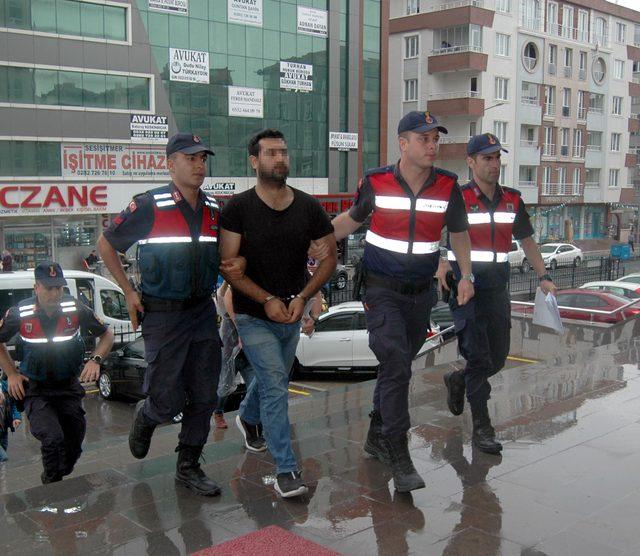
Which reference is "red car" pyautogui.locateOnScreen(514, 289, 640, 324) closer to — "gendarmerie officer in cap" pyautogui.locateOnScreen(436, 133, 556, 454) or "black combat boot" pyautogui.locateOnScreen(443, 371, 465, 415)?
"black combat boot" pyautogui.locateOnScreen(443, 371, 465, 415)

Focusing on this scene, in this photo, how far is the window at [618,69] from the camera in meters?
61.1

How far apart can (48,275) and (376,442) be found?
2.92 metres

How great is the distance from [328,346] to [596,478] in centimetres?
1039

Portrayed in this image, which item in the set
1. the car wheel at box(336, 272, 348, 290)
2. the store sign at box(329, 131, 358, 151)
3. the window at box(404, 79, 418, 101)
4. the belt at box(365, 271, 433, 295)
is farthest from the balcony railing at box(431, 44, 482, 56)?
the belt at box(365, 271, 433, 295)

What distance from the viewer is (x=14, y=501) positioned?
4.35m

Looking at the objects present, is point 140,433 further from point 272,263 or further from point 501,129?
point 501,129

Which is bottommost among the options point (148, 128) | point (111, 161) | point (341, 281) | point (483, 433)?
point (341, 281)

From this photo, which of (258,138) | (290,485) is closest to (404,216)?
(258,138)

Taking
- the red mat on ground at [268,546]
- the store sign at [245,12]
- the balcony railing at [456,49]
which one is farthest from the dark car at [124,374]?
the balcony railing at [456,49]

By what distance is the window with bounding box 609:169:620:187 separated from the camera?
61.7 metres

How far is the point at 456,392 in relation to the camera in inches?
219

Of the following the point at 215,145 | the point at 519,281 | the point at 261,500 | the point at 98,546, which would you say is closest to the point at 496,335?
the point at 261,500

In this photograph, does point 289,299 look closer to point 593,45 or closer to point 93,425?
point 93,425

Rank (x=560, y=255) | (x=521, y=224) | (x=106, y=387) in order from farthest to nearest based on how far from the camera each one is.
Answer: (x=560, y=255)
(x=106, y=387)
(x=521, y=224)
